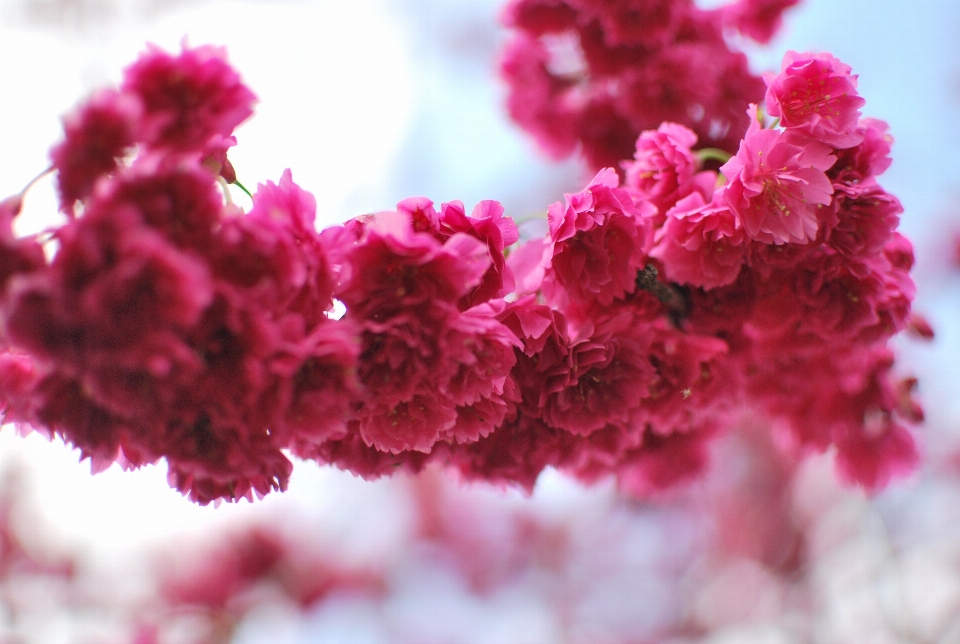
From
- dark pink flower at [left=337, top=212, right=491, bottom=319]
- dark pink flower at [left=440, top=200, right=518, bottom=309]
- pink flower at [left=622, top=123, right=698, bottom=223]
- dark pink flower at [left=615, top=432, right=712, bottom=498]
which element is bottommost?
dark pink flower at [left=337, top=212, right=491, bottom=319]

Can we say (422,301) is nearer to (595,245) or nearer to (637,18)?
(595,245)

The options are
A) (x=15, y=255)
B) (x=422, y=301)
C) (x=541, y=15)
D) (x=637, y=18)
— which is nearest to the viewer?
(x=15, y=255)

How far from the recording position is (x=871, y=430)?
60.4 inches

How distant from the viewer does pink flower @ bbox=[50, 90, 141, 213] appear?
686 millimetres

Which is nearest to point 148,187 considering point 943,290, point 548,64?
point 548,64

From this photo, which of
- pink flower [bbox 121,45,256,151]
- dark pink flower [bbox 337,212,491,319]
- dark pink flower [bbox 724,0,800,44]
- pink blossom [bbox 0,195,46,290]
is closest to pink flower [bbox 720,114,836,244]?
dark pink flower [bbox 337,212,491,319]

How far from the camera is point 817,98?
983 mm

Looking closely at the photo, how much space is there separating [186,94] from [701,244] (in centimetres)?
69

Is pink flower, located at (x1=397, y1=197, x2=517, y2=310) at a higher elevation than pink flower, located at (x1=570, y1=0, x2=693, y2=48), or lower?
lower

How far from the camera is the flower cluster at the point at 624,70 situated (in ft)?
5.37

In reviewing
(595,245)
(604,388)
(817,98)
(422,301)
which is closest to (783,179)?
(817,98)

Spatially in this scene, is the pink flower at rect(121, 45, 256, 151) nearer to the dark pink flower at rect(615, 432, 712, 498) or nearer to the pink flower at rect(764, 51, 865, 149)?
the pink flower at rect(764, 51, 865, 149)

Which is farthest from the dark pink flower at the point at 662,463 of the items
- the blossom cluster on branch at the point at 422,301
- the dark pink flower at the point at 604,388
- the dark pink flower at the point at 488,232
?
the dark pink flower at the point at 488,232

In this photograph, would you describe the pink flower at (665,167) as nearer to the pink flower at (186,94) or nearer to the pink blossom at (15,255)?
the pink flower at (186,94)
